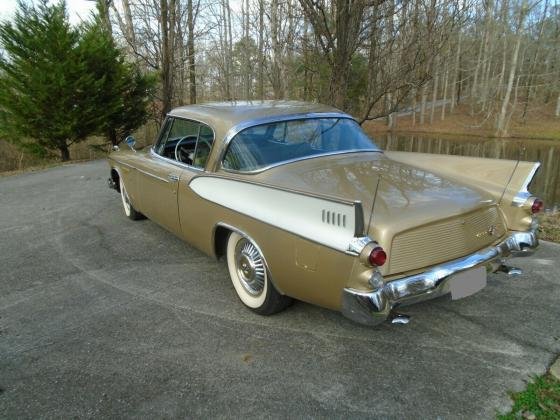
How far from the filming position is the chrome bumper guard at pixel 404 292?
2217 mm

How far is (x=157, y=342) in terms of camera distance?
2.84 metres

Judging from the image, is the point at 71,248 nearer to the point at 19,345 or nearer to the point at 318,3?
the point at 19,345

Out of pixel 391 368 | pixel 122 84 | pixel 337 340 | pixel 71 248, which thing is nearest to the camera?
pixel 391 368

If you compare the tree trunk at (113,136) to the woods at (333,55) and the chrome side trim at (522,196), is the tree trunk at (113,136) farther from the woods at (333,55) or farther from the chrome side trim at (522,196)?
the chrome side trim at (522,196)

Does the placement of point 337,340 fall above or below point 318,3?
below

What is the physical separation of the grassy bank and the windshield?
86.4ft

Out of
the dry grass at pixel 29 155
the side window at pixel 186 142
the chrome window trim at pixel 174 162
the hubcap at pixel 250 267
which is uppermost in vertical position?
the side window at pixel 186 142

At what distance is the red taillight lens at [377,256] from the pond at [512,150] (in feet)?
26.3

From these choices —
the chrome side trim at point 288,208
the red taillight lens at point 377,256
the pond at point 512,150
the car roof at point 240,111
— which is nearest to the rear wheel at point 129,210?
the car roof at point 240,111

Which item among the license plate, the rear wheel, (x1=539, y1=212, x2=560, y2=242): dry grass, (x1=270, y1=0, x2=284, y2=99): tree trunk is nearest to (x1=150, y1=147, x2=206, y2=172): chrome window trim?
the rear wheel

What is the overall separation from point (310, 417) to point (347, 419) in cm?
19

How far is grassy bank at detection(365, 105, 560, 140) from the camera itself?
26.6m

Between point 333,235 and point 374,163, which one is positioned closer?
point 333,235

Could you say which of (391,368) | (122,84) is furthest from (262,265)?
(122,84)
